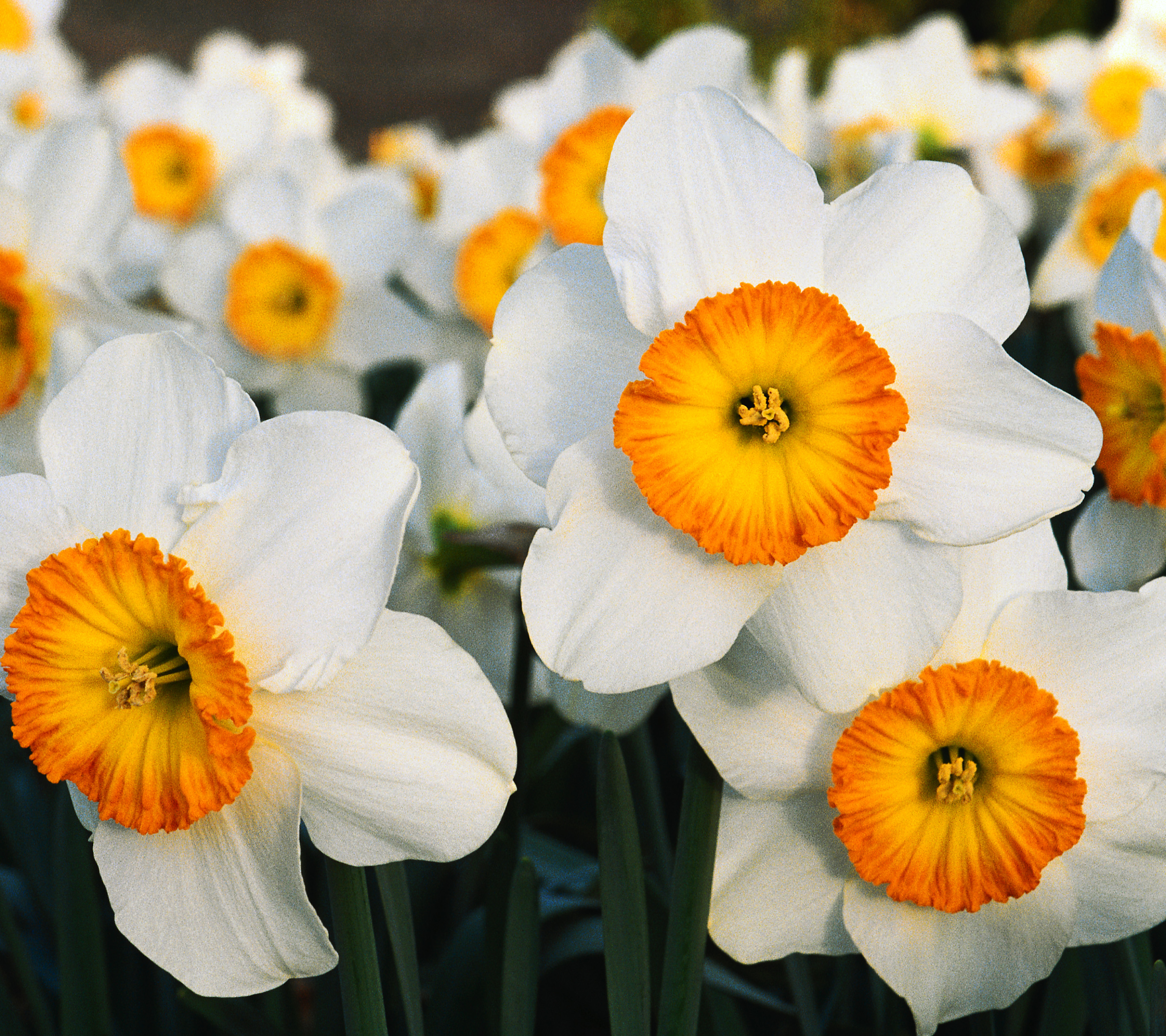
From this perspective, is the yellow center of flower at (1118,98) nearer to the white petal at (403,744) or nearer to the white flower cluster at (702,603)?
the white flower cluster at (702,603)

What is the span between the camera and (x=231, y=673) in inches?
37.0

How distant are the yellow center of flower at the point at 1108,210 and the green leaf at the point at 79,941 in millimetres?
2076

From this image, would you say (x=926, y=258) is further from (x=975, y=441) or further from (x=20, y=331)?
(x=20, y=331)

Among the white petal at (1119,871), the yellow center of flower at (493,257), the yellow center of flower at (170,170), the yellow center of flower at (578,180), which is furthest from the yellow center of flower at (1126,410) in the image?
the yellow center of flower at (170,170)

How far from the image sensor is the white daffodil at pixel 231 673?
959 millimetres

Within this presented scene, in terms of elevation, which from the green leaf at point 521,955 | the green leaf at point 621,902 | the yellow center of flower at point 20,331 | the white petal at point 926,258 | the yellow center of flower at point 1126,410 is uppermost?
the white petal at point 926,258

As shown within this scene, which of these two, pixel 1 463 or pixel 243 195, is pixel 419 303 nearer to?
pixel 243 195

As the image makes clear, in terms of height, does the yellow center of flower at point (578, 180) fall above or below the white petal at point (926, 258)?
below

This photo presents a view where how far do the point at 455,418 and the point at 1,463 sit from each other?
0.66m

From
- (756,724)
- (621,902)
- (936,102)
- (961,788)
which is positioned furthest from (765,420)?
(936,102)

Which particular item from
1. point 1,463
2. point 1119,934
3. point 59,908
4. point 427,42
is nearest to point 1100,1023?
Answer: point 1119,934

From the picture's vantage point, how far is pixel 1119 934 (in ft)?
3.77

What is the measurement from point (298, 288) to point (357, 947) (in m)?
1.97

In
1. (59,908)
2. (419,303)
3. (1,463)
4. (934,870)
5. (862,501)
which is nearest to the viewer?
(862,501)
